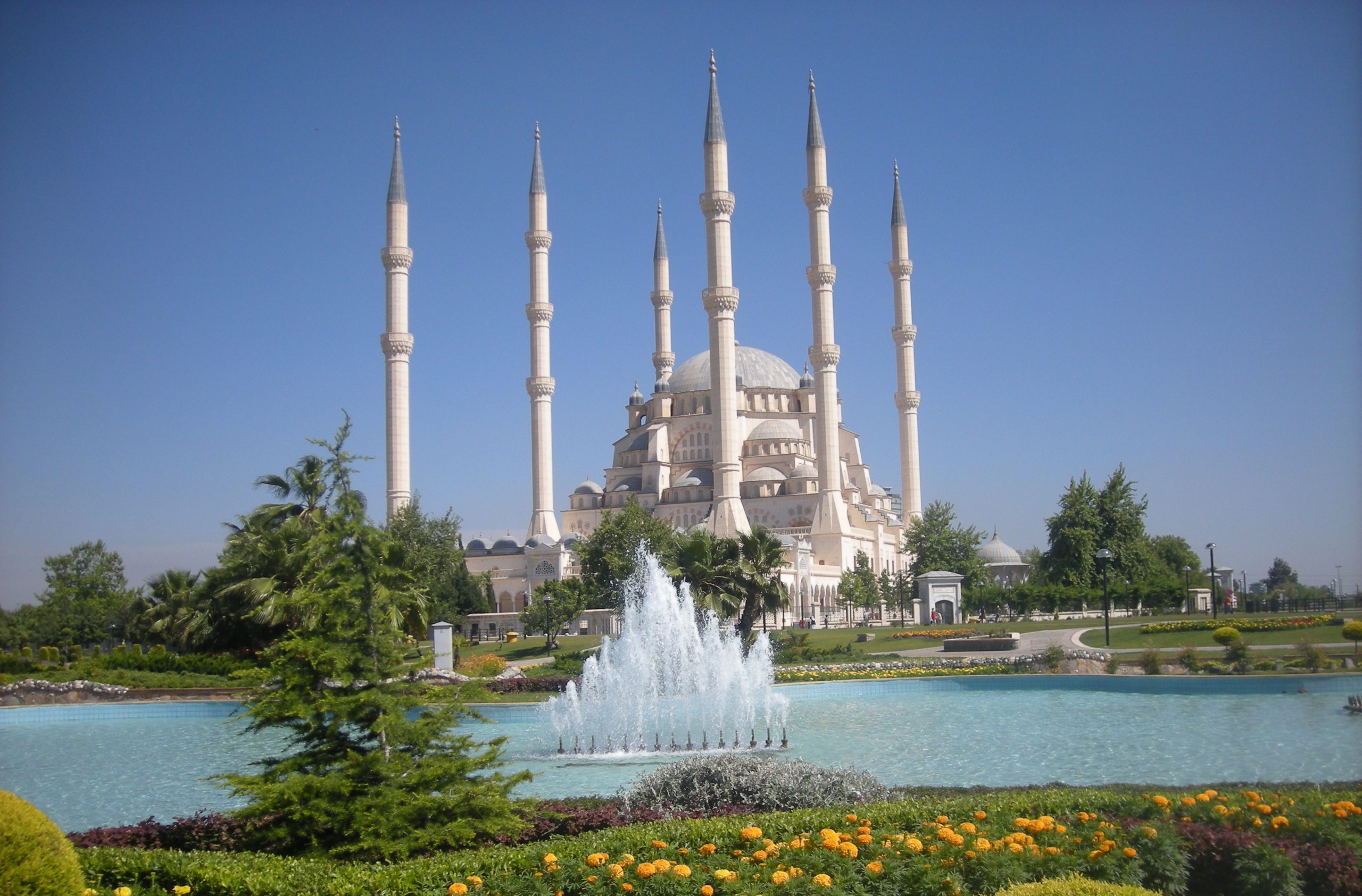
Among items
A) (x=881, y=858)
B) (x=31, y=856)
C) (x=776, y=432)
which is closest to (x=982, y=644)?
(x=881, y=858)

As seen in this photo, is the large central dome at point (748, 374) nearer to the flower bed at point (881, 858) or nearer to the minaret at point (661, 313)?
the minaret at point (661, 313)

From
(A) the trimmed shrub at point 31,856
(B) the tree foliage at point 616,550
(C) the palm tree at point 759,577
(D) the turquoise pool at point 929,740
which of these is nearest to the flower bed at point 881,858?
(A) the trimmed shrub at point 31,856

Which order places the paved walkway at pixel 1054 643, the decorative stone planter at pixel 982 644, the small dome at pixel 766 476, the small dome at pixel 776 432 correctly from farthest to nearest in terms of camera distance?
1. the small dome at pixel 776 432
2. the small dome at pixel 766 476
3. the decorative stone planter at pixel 982 644
4. the paved walkway at pixel 1054 643

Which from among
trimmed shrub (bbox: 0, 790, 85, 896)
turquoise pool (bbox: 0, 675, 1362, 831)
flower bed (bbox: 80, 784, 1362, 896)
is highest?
trimmed shrub (bbox: 0, 790, 85, 896)

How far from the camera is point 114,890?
642 cm

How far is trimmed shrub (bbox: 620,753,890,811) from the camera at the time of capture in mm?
8156

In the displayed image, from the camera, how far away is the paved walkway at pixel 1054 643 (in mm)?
22438

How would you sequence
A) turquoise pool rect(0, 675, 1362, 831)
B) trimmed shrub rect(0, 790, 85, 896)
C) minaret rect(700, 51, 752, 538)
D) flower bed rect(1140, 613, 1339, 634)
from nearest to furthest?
trimmed shrub rect(0, 790, 85, 896) < turquoise pool rect(0, 675, 1362, 831) < flower bed rect(1140, 613, 1339, 634) < minaret rect(700, 51, 752, 538)

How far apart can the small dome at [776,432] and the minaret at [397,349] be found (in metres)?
19.8

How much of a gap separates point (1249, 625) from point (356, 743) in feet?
77.7

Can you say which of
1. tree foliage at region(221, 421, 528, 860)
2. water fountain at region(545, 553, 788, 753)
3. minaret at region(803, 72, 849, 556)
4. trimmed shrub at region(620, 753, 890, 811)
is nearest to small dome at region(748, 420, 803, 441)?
minaret at region(803, 72, 849, 556)

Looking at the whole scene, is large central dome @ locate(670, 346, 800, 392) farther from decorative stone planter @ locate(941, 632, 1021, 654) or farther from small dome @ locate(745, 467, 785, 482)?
decorative stone planter @ locate(941, 632, 1021, 654)

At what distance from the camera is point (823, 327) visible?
159ft

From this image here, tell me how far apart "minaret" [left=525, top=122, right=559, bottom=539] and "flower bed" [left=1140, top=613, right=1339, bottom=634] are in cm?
2875
